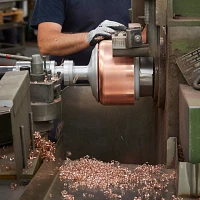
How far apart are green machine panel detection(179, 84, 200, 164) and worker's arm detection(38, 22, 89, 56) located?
828 mm

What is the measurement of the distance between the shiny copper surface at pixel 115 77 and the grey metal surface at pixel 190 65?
13 centimetres

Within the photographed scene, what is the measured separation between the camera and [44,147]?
1.12m

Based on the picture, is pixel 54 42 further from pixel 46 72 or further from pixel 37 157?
pixel 37 157

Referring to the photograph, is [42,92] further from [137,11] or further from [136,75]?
[137,11]

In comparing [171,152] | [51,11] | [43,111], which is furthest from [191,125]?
[51,11]

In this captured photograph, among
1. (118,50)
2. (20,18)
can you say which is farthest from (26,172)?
(20,18)

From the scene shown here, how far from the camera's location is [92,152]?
1.39m

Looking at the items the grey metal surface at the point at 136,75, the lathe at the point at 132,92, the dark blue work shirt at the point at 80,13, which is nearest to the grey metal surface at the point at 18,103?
the lathe at the point at 132,92

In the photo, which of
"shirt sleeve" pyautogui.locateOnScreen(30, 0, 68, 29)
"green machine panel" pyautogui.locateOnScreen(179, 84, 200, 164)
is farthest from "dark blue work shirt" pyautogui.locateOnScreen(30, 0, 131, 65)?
"green machine panel" pyautogui.locateOnScreen(179, 84, 200, 164)

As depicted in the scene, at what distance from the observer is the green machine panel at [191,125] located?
838mm

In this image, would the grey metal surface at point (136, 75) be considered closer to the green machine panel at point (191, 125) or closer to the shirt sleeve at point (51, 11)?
the green machine panel at point (191, 125)

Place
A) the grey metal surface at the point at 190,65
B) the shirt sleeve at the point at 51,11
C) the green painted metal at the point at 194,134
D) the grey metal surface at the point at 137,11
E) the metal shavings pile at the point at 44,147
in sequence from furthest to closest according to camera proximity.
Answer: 1. the shirt sleeve at the point at 51,11
2. the grey metal surface at the point at 137,11
3. the metal shavings pile at the point at 44,147
4. the grey metal surface at the point at 190,65
5. the green painted metal at the point at 194,134

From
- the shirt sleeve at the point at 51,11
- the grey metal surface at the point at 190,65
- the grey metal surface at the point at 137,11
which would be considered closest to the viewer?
the grey metal surface at the point at 190,65

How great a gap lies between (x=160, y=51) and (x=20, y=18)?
3.79 m
